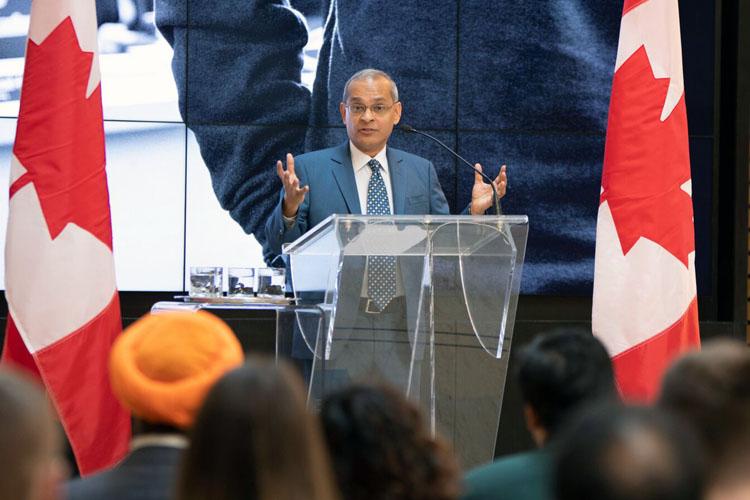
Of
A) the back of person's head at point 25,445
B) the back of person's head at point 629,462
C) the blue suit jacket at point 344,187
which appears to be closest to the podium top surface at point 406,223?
the blue suit jacket at point 344,187

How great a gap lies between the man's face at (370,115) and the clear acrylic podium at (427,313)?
895 mm

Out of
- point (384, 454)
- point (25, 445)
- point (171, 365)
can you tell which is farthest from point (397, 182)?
point (25, 445)

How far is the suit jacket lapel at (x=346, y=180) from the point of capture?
15.1 ft

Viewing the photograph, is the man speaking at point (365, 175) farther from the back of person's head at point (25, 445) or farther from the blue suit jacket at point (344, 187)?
the back of person's head at point (25, 445)

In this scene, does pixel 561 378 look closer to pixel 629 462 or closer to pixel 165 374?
pixel 165 374

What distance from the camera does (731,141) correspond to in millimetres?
6727

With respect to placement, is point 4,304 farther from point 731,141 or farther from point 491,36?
point 731,141

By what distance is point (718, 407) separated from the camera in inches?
66.5

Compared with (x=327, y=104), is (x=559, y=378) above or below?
below

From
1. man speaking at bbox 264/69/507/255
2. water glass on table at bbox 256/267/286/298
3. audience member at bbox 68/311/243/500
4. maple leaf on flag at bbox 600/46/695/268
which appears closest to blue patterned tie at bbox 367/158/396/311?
water glass on table at bbox 256/267/286/298

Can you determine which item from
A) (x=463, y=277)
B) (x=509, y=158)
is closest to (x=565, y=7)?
(x=509, y=158)

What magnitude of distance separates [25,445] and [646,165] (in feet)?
12.6

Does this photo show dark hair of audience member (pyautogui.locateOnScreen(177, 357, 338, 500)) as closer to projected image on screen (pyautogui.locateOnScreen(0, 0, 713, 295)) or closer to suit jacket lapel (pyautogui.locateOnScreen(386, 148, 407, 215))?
suit jacket lapel (pyautogui.locateOnScreen(386, 148, 407, 215))

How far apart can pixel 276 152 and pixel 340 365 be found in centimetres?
273
